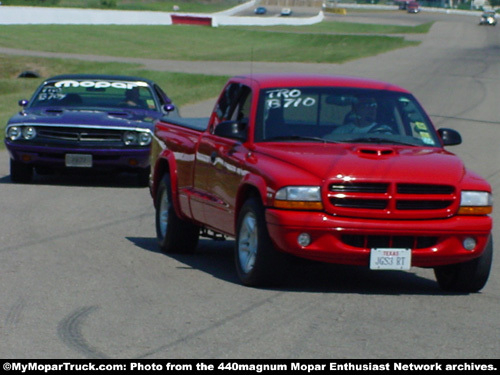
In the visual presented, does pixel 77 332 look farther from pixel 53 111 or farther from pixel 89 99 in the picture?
pixel 89 99

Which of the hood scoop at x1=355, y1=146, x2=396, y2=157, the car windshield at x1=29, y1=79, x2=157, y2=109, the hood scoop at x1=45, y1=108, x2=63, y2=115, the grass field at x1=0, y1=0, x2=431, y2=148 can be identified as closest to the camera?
the hood scoop at x1=355, y1=146, x2=396, y2=157

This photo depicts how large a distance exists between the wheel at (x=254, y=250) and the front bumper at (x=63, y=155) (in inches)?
271

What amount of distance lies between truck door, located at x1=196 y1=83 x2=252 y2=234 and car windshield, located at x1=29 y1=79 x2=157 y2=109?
6.74 metres

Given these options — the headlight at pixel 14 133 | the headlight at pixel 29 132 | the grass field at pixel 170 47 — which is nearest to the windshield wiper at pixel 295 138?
the headlight at pixel 29 132

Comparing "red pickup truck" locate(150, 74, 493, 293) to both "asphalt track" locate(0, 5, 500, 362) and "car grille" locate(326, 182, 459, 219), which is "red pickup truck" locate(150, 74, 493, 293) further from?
"asphalt track" locate(0, 5, 500, 362)

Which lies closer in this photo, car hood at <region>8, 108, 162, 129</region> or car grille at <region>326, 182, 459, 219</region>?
car grille at <region>326, 182, 459, 219</region>

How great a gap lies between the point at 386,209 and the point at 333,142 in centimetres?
99

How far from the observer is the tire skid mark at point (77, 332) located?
598 cm

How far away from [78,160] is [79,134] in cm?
37

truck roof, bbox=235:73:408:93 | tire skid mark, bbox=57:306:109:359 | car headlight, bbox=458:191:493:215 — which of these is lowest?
tire skid mark, bbox=57:306:109:359

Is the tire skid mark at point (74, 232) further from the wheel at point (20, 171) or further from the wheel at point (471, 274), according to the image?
the wheel at point (471, 274)

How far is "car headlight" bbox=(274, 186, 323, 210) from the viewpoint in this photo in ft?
24.9
